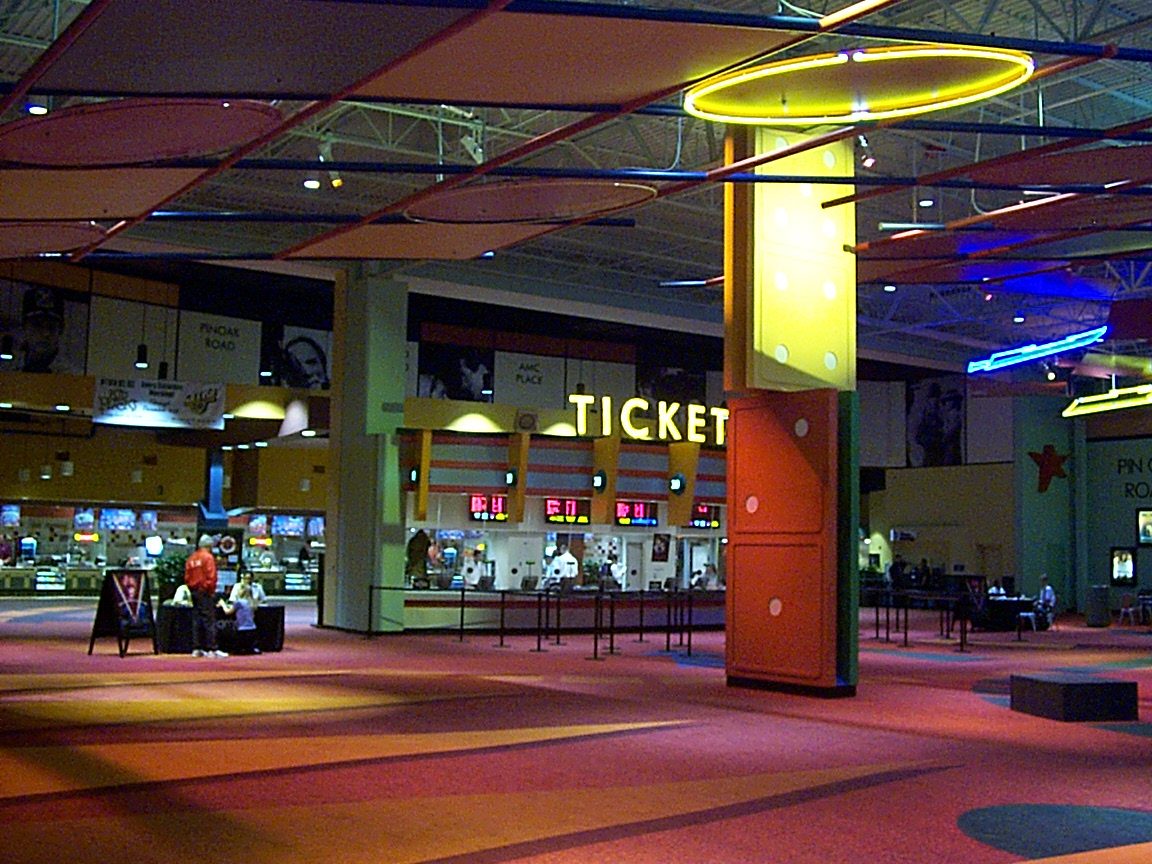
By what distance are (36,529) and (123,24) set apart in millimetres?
27310

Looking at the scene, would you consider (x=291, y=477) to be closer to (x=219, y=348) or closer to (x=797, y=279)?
(x=219, y=348)

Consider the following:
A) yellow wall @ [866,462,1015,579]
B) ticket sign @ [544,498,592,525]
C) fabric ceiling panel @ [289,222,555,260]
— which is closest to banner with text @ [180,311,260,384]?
ticket sign @ [544,498,592,525]

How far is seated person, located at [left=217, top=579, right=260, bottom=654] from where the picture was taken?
1739cm

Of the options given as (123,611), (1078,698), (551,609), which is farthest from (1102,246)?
(123,611)

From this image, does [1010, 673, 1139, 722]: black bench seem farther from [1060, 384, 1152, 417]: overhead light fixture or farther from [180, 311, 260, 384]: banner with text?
[180, 311, 260, 384]: banner with text

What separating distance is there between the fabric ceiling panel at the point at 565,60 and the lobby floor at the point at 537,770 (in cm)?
430

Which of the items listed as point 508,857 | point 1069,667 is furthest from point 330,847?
point 1069,667

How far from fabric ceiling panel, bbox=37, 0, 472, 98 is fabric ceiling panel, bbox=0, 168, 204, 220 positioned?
1.85m

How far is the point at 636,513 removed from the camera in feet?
80.1

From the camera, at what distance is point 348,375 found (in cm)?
2241

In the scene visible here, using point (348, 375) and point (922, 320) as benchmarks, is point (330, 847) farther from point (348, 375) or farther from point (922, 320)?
point (922, 320)

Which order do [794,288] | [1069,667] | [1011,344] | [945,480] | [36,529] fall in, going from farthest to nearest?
[945,480] < [1011,344] < [36,529] < [1069,667] < [794,288]

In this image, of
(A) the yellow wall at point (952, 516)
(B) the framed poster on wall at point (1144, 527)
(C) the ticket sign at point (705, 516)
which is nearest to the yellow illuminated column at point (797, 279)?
(C) the ticket sign at point (705, 516)

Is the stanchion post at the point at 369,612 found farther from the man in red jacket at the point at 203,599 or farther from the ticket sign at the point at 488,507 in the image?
the man in red jacket at the point at 203,599
